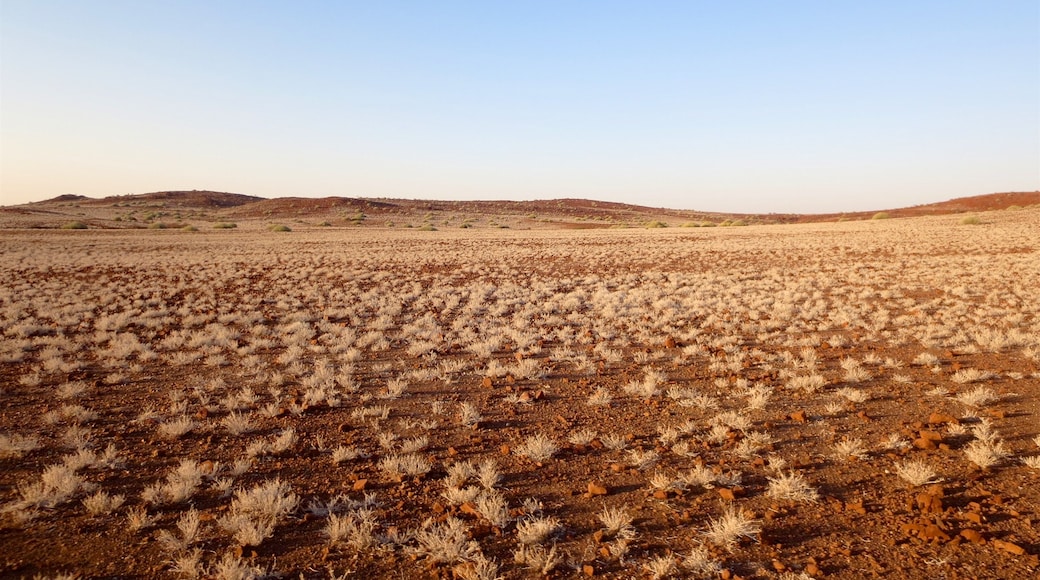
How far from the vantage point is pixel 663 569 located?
362 centimetres

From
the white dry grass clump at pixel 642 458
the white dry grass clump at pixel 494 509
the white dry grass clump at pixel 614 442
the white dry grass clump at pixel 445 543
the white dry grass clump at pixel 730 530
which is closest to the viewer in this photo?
the white dry grass clump at pixel 445 543

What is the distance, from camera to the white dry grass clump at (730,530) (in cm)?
393

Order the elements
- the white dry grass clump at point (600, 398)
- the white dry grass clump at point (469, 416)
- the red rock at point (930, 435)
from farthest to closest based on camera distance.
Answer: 1. the white dry grass clump at point (600, 398)
2. the white dry grass clump at point (469, 416)
3. the red rock at point (930, 435)

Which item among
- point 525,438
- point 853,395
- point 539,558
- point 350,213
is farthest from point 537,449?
point 350,213

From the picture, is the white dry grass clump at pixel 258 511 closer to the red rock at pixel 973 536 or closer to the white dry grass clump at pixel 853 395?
the red rock at pixel 973 536

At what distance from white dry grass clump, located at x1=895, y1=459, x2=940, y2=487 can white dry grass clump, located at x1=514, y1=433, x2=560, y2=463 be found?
309cm

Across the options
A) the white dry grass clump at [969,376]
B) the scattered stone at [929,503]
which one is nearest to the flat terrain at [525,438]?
the scattered stone at [929,503]

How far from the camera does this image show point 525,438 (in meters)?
5.99

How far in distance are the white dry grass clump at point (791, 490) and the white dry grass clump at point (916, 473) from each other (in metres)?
0.86

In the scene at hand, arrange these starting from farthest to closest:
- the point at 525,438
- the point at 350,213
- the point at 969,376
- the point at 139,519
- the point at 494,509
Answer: the point at 350,213, the point at 969,376, the point at 525,438, the point at 494,509, the point at 139,519

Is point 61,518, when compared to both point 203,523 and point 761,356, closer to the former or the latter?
point 203,523

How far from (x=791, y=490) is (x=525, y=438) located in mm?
2614

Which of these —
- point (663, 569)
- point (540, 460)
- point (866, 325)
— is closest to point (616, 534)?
point (663, 569)

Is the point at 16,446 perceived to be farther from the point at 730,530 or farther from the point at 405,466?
the point at 730,530
